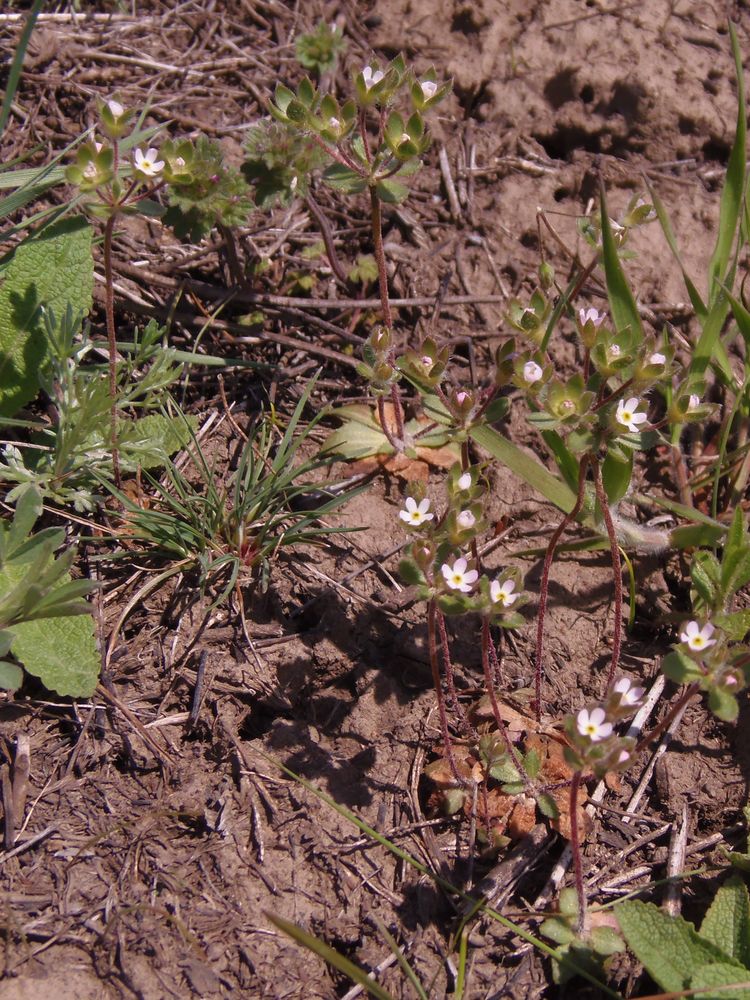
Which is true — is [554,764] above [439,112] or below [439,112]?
below

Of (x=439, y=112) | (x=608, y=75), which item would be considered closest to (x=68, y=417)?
(x=439, y=112)

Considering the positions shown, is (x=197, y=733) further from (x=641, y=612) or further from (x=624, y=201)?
(x=624, y=201)

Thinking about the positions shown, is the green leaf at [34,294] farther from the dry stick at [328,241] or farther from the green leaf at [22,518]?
the dry stick at [328,241]

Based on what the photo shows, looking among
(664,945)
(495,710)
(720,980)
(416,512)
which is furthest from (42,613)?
(720,980)

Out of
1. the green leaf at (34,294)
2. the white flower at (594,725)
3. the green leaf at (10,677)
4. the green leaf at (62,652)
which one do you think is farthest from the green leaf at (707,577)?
the green leaf at (34,294)

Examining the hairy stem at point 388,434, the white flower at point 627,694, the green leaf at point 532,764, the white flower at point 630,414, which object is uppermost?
the white flower at point 630,414
